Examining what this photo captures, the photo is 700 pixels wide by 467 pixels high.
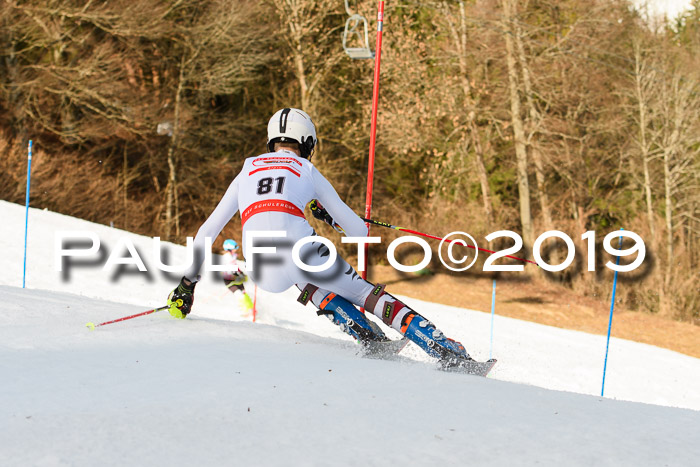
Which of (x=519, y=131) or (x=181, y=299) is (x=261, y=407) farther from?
(x=519, y=131)

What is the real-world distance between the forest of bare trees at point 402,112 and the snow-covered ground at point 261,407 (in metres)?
14.7

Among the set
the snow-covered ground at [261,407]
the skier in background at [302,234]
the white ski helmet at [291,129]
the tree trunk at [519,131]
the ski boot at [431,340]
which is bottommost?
the snow-covered ground at [261,407]

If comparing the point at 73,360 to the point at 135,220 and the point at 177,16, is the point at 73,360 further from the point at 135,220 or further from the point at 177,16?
the point at 177,16

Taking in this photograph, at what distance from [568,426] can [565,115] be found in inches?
819

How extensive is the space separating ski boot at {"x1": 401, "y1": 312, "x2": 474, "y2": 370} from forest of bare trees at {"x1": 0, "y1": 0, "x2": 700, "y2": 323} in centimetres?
1492

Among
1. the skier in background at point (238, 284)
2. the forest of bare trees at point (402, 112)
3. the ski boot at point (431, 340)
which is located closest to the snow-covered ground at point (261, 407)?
the ski boot at point (431, 340)

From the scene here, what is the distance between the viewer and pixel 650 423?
283cm

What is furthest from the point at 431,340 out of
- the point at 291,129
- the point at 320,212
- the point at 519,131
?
the point at 519,131

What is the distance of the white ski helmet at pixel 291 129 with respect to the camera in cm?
438

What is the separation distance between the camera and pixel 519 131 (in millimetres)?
20562

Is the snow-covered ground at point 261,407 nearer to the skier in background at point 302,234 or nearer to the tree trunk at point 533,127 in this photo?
the skier in background at point 302,234

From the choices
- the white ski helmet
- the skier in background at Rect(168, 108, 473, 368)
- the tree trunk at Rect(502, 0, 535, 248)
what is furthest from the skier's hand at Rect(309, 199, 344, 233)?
the tree trunk at Rect(502, 0, 535, 248)

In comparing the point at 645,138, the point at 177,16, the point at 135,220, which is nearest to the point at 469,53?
the point at 645,138

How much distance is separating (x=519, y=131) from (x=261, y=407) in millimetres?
18930
